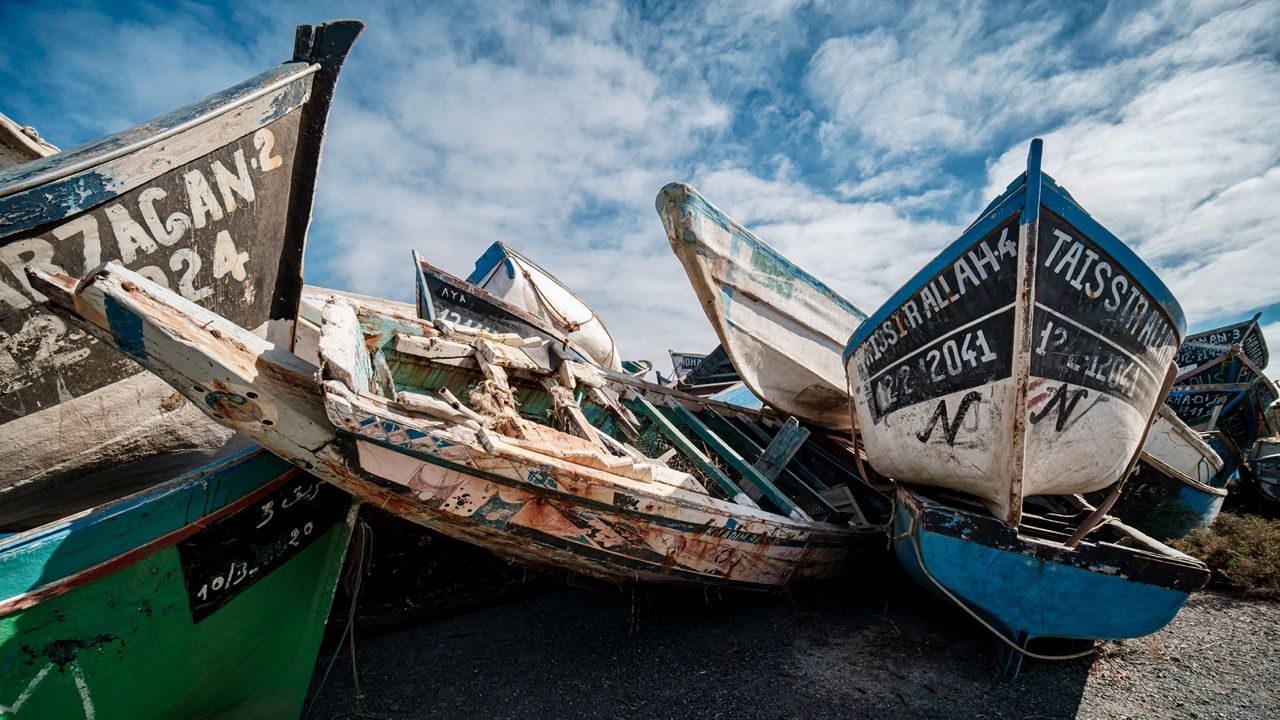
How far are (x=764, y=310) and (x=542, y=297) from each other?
15.9 feet

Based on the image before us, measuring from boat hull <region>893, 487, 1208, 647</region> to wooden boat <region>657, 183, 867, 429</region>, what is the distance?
8.20 feet

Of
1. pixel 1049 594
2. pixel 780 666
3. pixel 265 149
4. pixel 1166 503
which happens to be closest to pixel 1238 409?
pixel 1166 503

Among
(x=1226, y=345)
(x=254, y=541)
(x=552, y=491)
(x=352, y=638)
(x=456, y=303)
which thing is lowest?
(x=352, y=638)

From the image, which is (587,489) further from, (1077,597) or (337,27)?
(337,27)

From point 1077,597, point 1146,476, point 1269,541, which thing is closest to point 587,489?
point 1077,597

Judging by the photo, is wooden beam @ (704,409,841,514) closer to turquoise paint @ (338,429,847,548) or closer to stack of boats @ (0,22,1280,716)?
stack of boats @ (0,22,1280,716)

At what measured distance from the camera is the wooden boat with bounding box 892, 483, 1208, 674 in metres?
2.79

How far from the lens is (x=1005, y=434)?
9.23 ft

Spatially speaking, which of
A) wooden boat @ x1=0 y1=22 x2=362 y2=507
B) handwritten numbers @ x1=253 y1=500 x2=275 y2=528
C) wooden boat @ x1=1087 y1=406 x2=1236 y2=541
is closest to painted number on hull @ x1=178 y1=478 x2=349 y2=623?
handwritten numbers @ x1=253 y1=500 x2=275 y2=528

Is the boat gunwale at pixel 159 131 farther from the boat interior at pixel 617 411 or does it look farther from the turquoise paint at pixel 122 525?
the turquoise paint at pixel 122 525

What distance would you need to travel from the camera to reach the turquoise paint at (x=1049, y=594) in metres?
2.81

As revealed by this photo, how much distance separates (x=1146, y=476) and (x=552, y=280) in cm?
864

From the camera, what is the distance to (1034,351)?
109 inches

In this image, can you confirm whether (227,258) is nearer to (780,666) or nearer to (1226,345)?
(780,666)
